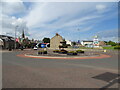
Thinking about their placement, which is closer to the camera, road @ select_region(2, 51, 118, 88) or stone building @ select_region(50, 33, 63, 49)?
road @ select_region(2, 51, 118, 88)

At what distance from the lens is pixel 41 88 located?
14.4 ft

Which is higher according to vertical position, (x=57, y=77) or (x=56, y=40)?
(x=56, y=40)

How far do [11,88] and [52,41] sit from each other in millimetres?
63225

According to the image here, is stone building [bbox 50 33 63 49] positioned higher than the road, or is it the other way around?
stone building [bbox 50 33 63 49]

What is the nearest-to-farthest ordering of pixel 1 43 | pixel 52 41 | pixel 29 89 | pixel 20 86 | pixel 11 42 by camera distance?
pixel 29 89
pixel 20 86
pixel 1 43
pixel 11 42
pixel 52 41

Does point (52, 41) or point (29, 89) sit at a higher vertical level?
point (52, 41)

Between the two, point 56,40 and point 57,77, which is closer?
point 57,77

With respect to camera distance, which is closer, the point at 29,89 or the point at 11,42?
the point at 29,89

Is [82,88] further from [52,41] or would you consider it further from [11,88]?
[52,41]

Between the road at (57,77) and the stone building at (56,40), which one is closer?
the road at (57,77)

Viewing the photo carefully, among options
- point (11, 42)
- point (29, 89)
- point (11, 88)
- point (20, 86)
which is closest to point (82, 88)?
point (29, 89)

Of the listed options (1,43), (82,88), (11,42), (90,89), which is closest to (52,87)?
(82,88)

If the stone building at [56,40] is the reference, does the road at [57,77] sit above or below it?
below

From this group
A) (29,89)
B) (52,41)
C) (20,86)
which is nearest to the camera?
(29,89)
